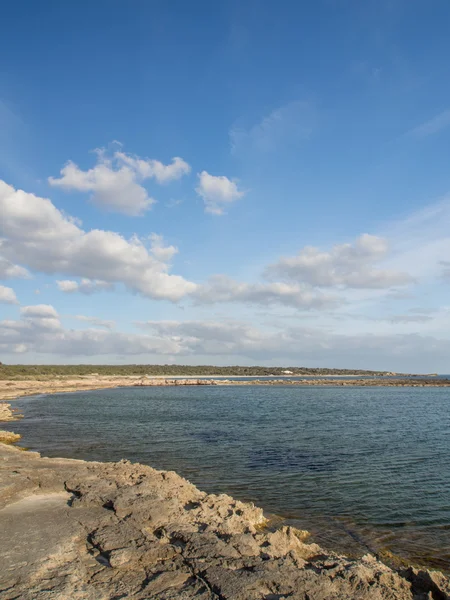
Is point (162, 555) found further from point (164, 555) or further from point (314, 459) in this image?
point (314, 459)

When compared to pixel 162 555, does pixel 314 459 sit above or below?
below

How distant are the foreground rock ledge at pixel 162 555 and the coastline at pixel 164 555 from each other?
0.03 metres

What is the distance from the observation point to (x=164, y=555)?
10438 mm

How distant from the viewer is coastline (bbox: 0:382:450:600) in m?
8.70

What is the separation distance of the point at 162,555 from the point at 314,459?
1775cm

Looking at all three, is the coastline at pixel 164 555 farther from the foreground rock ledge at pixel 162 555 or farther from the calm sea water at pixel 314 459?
the calm sea water at pixel 314 459

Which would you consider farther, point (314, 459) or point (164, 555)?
point (314, 459)

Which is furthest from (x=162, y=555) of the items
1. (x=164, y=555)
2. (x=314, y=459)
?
(x=314, y=459)

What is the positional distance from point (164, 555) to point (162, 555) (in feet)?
0.17

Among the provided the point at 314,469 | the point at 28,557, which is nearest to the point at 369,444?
the point at 314,469

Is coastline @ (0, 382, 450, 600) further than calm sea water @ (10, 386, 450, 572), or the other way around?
calm sea water @ (10, 386, 450, 572)

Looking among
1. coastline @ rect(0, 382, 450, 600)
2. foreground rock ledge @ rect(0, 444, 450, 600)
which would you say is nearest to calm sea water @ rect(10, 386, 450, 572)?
coastline @ rect(0, 382, 450, 600)

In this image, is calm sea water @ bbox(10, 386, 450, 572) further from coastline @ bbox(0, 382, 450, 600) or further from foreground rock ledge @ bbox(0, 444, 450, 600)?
foreground rock ledge @ bbox(0, 444, 450, 600)

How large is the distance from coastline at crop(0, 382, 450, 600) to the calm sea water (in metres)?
2.83
